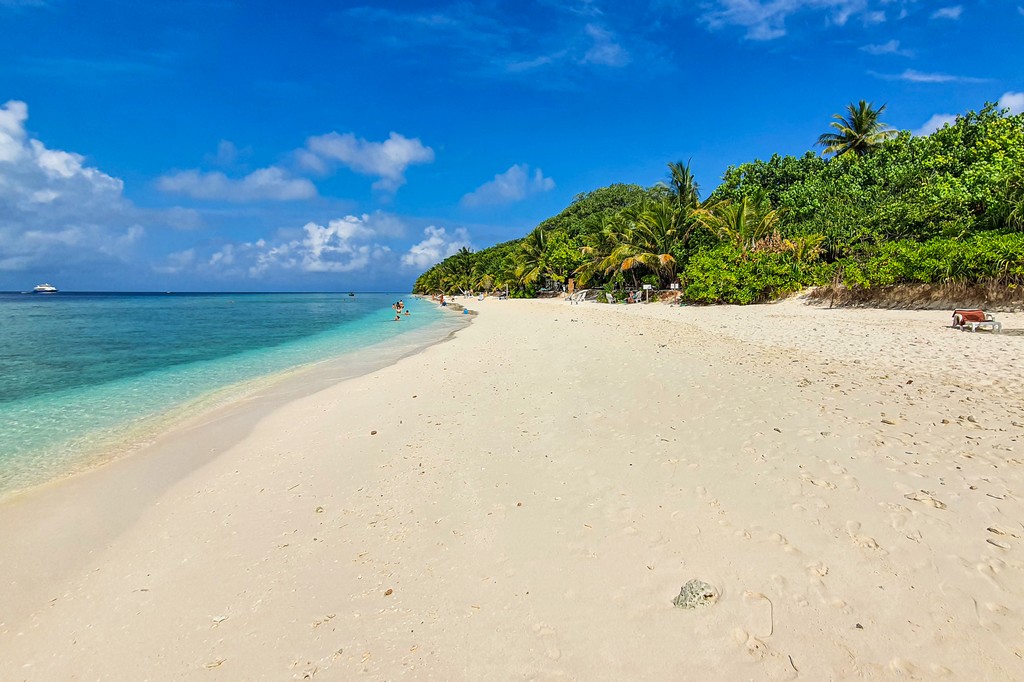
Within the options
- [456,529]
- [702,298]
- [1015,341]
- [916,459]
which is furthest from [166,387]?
[702,298]

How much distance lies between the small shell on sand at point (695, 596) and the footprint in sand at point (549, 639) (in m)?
0.80

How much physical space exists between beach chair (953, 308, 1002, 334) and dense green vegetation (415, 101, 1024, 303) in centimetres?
584

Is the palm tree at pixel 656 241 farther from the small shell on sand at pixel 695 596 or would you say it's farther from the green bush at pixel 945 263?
the small shell on sand at pixel 695 596

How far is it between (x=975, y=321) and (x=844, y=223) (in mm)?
16019

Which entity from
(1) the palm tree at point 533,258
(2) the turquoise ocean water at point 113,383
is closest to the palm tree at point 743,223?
(2) the turquoise ocean water at point 113,383

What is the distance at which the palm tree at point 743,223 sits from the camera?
2722 centimetres

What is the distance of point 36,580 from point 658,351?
10.3 m

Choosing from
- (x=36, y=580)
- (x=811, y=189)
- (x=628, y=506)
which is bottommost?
(x=36, y=580)

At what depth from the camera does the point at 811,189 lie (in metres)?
30.4

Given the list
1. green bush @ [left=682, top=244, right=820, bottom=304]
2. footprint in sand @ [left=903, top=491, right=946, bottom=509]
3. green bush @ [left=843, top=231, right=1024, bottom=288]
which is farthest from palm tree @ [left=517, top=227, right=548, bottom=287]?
footprint in sand @ [left=903, top=491, right=946, bottom=509]

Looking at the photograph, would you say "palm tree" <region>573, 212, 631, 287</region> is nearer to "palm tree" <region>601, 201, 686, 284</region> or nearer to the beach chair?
"palm tree" <region>601, 201, 686, 284</region>

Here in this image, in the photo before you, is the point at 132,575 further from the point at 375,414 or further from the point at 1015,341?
the point at 1015,341

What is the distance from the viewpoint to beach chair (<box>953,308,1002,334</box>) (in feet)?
34.6

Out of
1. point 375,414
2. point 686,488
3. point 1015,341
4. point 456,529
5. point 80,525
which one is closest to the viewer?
point 456,529
